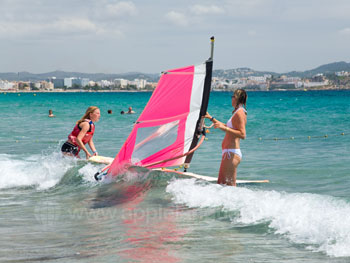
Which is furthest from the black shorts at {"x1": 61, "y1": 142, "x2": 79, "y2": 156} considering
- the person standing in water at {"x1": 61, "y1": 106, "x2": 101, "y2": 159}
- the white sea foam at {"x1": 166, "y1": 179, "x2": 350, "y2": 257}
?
the white sea foam at {"x1": 166, "y1": 179, "x2": 350, "y2": 257}

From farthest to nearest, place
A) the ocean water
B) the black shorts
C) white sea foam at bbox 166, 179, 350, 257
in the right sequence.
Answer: the black shorts → white sea foam at bbox 166, 179, 350, 257 → the ocean water

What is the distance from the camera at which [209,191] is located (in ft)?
24.2

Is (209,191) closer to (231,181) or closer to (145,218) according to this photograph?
(231,181)

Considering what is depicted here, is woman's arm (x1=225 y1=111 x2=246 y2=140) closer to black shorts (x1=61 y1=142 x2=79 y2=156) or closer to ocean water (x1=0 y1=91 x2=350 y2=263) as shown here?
ocean water (x1=0 y1=91 x2=350 y2=263)

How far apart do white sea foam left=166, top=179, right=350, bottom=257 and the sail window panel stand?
0.85 meters

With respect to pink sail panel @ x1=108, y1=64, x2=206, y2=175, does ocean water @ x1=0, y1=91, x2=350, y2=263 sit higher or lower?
lower

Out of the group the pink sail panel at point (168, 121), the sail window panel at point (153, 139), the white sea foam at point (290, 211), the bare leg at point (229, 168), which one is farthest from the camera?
the sail window panel at point (153, 139)

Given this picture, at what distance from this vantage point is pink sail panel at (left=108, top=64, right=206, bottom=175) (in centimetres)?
793

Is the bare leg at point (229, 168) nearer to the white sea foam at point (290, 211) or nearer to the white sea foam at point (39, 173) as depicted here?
the white sea foam at point (290, 211)

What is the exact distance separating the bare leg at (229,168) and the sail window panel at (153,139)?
5.08ft

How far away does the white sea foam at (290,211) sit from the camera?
526 centimetres

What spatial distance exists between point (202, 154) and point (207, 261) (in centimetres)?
980

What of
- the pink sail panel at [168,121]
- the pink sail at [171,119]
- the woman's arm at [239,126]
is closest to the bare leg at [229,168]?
the woman's arm at [239,126]

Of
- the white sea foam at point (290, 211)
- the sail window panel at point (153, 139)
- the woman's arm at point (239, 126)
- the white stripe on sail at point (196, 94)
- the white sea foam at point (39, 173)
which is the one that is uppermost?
the white stripe on sail at point (196, 94)
